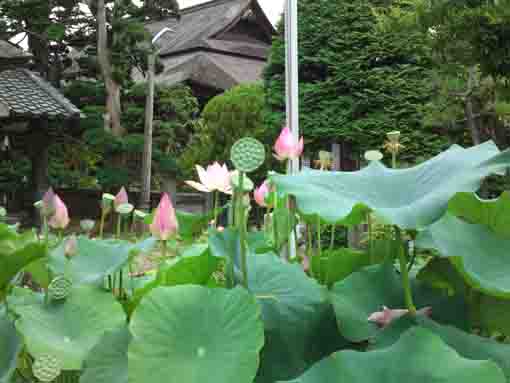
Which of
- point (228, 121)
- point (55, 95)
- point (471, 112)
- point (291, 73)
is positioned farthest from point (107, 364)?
point (228, 121)

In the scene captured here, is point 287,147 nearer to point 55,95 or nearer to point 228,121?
point 55,95

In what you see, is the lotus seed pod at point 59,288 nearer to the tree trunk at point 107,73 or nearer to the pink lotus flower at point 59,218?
the pink lotus flower at point 59,218

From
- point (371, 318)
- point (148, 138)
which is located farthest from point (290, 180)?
point (148, 138)

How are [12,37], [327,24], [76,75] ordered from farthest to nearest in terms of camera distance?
[76,75] → [12,37] → [327,24]

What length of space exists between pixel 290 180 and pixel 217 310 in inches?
4.1

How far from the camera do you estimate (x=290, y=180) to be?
0.37m

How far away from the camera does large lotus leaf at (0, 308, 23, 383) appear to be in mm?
356

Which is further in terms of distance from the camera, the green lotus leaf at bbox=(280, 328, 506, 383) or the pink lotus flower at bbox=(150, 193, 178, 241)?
the pink lotus flower at bbox=(150, 193, 178, 241)

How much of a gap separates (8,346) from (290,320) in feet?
0.60

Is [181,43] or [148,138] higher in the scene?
[181,43]

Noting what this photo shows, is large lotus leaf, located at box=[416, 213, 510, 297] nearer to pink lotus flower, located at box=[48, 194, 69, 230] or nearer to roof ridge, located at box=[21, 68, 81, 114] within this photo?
pink lotus flower, located at box=[48, 194, 69, 230]

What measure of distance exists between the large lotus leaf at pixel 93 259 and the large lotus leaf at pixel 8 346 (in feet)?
0.19

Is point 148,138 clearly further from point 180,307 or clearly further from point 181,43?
point 180,307

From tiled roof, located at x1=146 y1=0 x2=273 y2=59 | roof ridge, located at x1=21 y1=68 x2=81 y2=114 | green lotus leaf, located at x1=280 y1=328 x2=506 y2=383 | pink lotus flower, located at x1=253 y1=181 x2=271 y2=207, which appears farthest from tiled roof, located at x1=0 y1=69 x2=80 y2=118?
green lotus leaf, located at x1=280 y1=328 x2=506 y2=383
